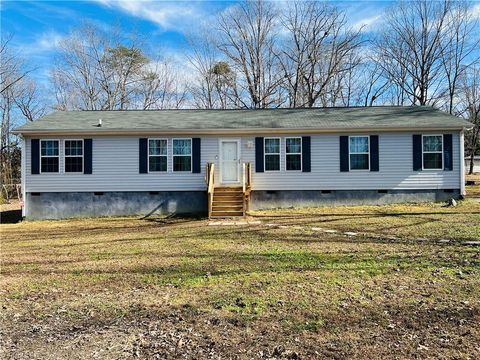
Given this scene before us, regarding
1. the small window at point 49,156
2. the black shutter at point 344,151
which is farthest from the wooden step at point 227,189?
the small window at point 49,156

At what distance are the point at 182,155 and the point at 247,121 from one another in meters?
2.89

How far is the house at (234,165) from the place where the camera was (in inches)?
536

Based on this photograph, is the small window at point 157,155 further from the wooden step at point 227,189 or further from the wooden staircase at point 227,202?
the wooden staircase at point 227,202

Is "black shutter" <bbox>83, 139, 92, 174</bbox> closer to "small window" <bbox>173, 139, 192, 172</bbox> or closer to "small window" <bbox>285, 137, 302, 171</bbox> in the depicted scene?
"small window" <bbox>173, 139, 192, 172</bbox>

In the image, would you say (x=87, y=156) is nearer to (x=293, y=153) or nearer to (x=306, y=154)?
(x=293, y=153)

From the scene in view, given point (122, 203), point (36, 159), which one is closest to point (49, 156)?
point (36, 159)

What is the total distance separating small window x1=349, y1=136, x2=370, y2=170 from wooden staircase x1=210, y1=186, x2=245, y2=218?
172 inches

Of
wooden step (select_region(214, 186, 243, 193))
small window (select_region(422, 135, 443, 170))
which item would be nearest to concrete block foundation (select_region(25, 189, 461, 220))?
wooden step (select_region(214, 186, 243, 193))

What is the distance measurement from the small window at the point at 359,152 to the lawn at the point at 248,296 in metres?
5.18

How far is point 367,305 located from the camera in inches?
160

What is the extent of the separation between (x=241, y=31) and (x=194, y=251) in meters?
26.1

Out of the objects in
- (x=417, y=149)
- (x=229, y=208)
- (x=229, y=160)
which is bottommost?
(x=229, y=208)

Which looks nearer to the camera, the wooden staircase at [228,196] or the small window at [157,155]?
the wooden staircase at [228,196]

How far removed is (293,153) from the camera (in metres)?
13.9
